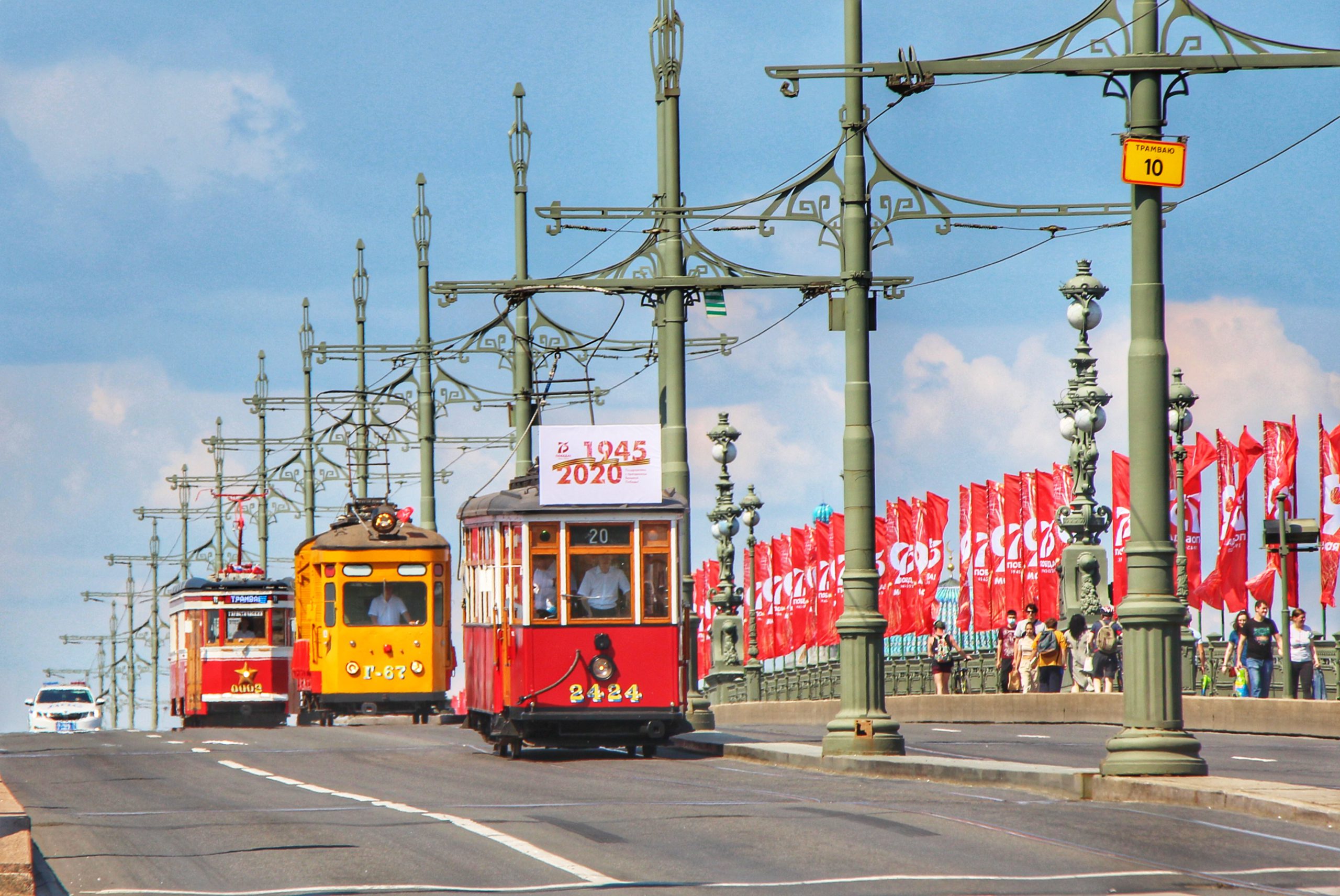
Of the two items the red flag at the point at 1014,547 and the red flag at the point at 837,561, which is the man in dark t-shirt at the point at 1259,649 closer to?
the red flag at the point at 1014,547

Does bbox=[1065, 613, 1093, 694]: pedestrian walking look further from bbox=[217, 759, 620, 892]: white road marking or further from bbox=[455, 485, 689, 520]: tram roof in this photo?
bbox=[217, 759, 620, 892]: white road marking

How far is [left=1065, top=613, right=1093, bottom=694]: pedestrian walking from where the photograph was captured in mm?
32438

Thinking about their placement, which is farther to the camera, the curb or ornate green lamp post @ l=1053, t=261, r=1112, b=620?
ornate green lamp post @ l=1053, t=261, r=1112, b=620

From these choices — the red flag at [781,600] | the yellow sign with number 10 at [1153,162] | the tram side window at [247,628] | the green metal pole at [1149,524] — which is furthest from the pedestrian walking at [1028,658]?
the red flag at [781,600]

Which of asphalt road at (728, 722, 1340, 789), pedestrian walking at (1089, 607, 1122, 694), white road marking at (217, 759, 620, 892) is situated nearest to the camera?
white road marking at (217, 759, 620, 892)

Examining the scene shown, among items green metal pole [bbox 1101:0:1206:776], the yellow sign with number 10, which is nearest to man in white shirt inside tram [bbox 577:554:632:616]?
green metal pole [bbox 1101:0:1206:776]

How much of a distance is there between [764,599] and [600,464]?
35.4 meters

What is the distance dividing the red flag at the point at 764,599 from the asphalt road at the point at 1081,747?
77.7 feet

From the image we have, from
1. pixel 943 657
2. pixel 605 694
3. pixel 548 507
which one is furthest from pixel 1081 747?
pixel 943 657

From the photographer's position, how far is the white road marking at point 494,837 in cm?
1132

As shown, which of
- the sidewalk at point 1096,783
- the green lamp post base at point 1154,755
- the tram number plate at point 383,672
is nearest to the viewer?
the sidewalk at point 1096,783

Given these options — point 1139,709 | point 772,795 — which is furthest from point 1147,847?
point 772,795

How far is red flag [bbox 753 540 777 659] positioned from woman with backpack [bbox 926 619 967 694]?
1772cm

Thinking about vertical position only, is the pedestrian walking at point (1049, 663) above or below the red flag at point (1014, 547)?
below
